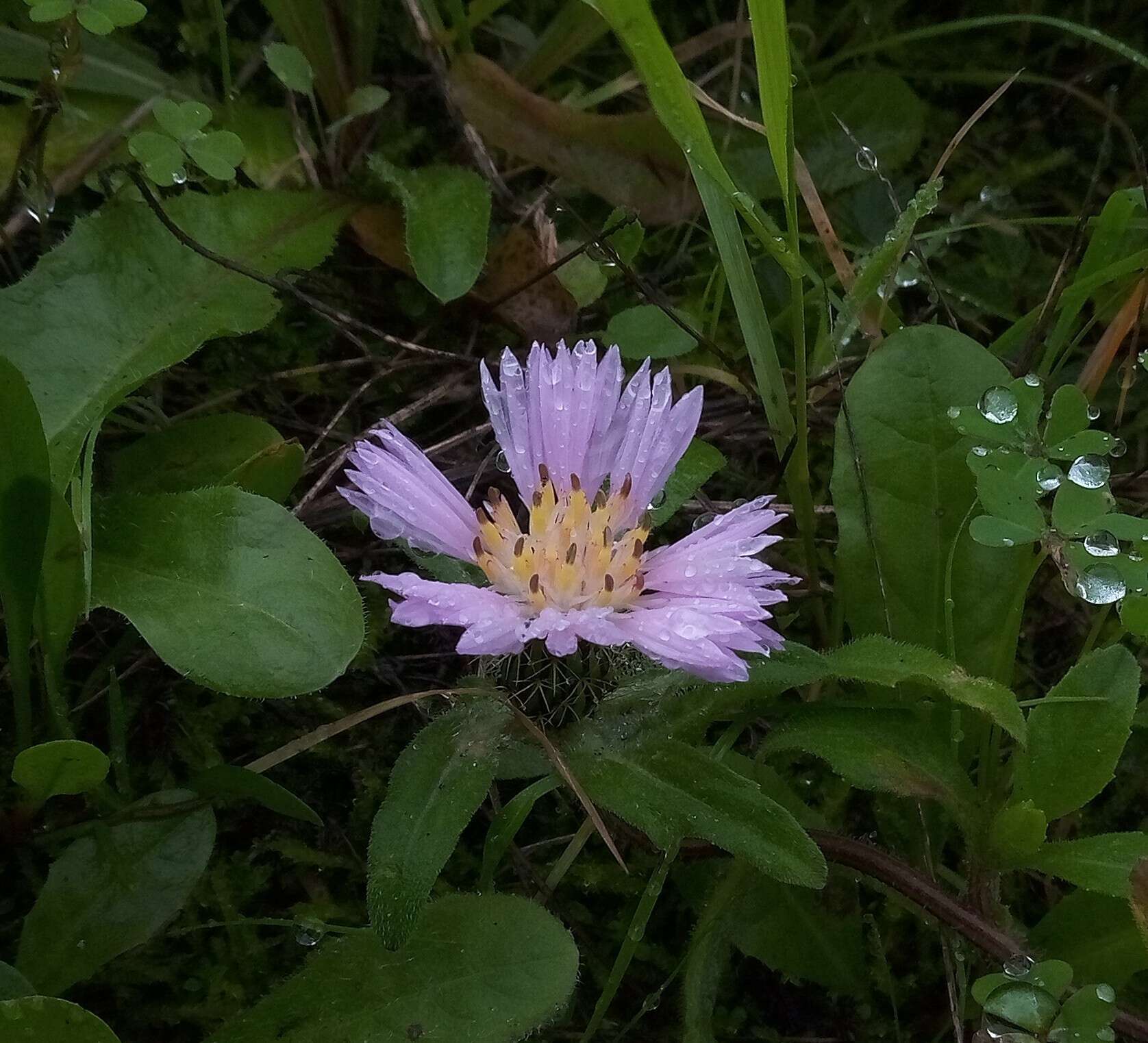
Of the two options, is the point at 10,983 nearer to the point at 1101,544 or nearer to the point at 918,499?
the point at 918,499

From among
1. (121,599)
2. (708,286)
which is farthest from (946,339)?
(121,599)

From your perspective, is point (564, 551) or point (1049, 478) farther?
point (1049, 478)

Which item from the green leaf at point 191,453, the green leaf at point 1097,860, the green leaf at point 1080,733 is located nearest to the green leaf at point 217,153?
the green leaf at point 191,453

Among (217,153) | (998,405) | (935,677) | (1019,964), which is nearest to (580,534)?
(935,677)

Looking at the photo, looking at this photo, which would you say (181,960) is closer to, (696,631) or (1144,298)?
Answer: (696,631)

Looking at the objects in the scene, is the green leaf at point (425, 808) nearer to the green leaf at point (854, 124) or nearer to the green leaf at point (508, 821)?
the green leaf at point (508, 821)

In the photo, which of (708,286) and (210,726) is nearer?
(210,726)
